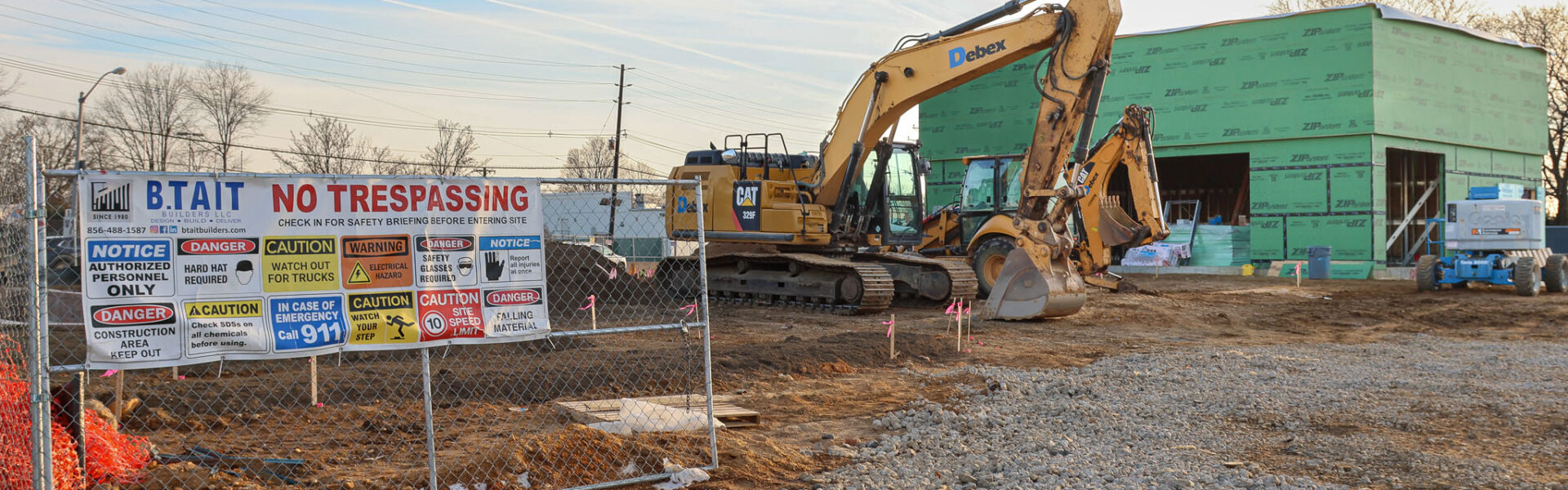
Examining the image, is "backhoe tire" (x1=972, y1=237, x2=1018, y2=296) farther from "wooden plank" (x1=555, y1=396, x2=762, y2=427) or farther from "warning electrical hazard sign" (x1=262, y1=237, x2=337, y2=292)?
"warning electrical hazard sign" (x1=262, y1=237, x2=337, y2=292)

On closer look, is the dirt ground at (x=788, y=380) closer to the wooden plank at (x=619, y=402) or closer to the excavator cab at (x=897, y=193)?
the wooden plank at (x=619, y=402)

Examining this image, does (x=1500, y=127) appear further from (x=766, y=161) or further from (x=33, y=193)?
(x=33, y=193)

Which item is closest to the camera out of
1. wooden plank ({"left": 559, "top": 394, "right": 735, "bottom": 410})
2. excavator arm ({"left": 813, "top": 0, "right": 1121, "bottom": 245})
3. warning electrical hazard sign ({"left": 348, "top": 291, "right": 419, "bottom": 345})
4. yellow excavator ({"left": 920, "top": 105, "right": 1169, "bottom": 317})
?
warning electrical hazard sign ({"left": 348, "top": 291, "right": 419, "bottom": 345})

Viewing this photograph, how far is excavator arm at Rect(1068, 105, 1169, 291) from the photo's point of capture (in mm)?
15844

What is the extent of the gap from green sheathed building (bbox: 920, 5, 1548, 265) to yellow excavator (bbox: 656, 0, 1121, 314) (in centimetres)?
1567

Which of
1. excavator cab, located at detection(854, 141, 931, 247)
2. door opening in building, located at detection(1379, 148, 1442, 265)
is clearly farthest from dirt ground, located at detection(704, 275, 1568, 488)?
door opening in building, located at detection(1379, 148, 1442, 265)

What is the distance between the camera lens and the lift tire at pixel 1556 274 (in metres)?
21.0

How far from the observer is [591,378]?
9.74m

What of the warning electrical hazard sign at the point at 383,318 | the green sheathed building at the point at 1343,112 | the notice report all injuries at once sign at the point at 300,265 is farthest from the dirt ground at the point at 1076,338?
the green sheathed building at the point at 1343,112

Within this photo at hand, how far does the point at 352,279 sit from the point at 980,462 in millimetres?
3690

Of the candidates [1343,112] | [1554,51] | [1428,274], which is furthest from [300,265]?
[1554,51]

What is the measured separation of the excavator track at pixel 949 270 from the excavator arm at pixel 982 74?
2.82 feet

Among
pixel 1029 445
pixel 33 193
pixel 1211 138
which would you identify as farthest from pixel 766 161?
pixel 1211 138

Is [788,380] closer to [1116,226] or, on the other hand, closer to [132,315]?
[132,315]
